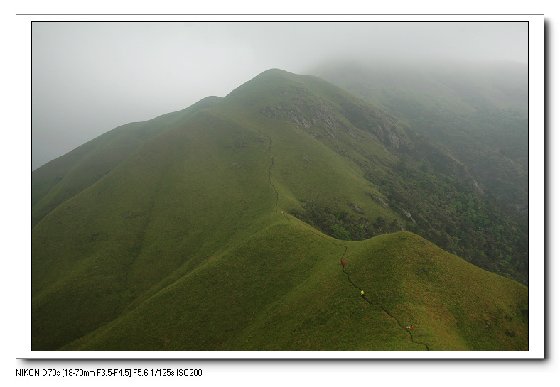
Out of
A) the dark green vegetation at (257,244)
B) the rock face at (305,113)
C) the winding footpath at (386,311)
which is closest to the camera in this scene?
the winding footpath at (386,311)

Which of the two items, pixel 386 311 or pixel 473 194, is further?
pixel 473 194

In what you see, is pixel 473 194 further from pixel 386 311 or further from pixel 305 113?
pixel 386 311

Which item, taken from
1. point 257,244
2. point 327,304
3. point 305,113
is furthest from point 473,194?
point 327,304

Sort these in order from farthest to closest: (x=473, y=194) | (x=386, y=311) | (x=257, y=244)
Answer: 1. (x=473, y=194)
2. (x=257, y=244)
3. (x=386, y=311)

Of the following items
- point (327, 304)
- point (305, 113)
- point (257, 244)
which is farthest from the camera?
point (305, 113)

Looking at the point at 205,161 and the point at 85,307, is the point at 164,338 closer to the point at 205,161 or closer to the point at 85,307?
the point at 85,307

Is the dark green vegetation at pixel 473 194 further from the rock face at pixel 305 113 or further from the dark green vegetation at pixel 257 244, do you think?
the rock face at pixel 305 113

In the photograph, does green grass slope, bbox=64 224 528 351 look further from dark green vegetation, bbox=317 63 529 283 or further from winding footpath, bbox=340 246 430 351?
dark green vegetation, bbox=317 63 529 283

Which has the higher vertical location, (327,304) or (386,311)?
(386,311)

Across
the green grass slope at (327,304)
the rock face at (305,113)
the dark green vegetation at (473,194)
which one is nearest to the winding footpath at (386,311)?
the green grass slope at (327,304)
